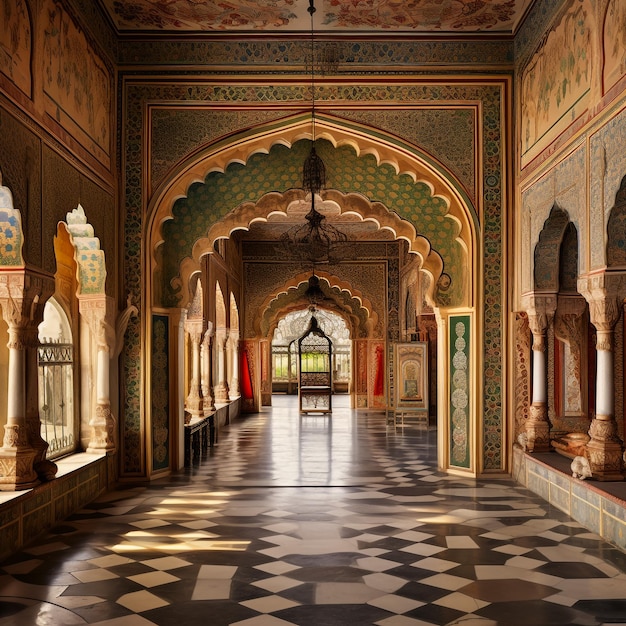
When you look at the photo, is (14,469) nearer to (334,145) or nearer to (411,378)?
(334,145)

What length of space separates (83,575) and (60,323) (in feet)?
12.5

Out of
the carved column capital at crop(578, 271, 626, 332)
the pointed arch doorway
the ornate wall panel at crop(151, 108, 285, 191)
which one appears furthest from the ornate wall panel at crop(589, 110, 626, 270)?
the ornate wall panel at crop(151, 108, 285, 191)

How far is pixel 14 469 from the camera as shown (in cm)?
567

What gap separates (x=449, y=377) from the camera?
884 centimetres

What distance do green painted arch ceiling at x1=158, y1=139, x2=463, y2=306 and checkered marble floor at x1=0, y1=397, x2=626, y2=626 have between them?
8.53ft

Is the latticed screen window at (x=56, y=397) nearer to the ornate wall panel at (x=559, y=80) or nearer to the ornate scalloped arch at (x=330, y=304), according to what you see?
the ornate wall panel at (x=559, y=80)

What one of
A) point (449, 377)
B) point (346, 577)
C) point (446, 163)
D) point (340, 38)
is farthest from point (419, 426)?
point (346, 577)

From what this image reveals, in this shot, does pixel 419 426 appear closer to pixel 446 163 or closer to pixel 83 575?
pixel 446 163

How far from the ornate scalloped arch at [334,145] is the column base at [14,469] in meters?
3.21

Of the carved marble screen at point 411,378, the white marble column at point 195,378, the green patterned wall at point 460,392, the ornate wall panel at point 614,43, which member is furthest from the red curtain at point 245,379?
the ornate wall panel at point 614,43

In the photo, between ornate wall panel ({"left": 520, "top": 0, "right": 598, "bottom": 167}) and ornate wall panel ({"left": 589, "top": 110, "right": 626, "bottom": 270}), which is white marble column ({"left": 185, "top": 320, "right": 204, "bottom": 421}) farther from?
ornate wall panel ({"left": 589, "top": 110, "right": 626, "bottom": 270})

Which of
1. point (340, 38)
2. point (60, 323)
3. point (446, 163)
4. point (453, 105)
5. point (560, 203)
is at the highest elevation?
point (340, 38)

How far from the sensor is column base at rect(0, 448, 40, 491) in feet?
18.5

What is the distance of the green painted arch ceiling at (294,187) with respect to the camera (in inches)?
352
